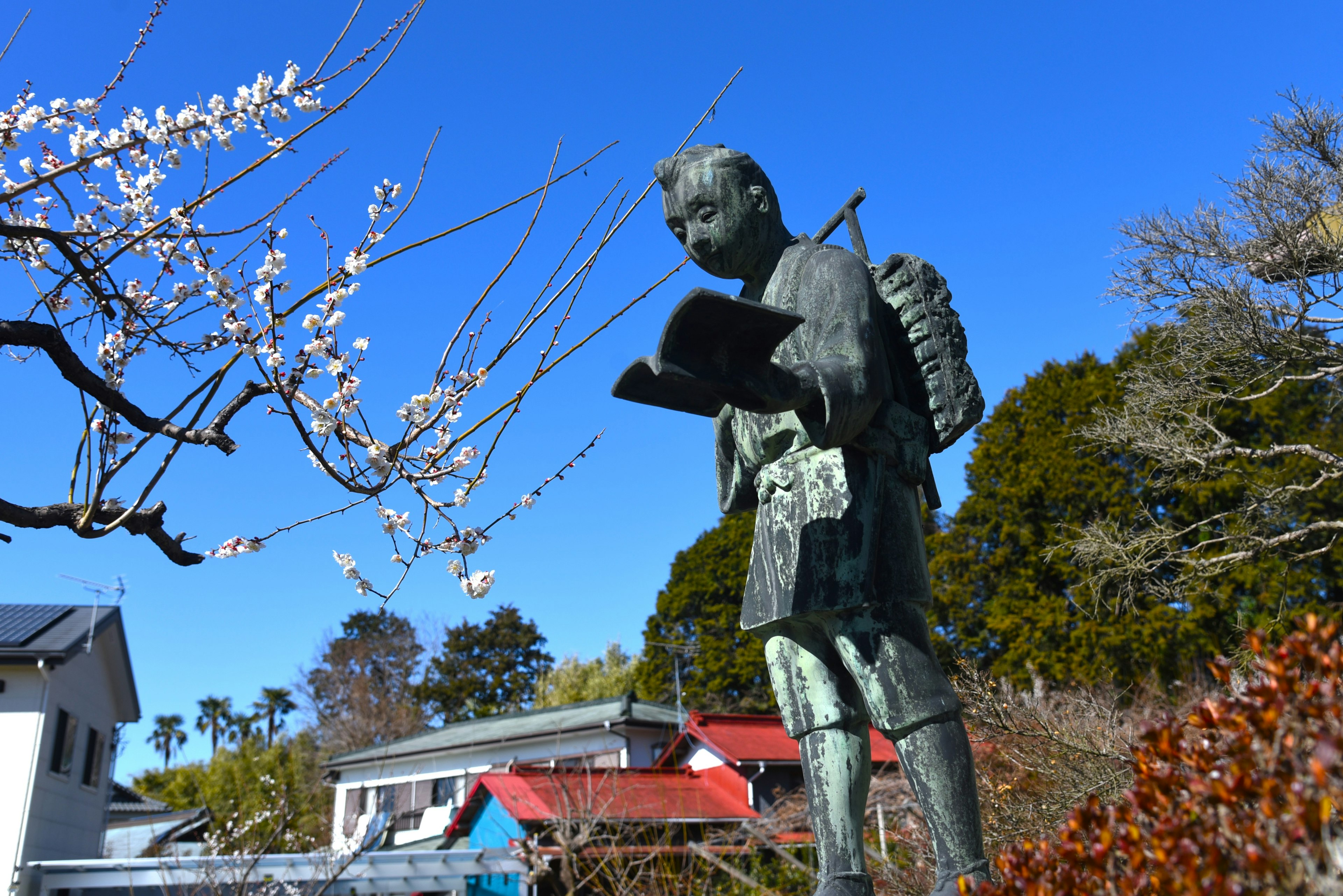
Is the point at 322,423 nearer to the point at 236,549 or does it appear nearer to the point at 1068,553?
the point at 236,549

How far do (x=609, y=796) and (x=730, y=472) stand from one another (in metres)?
11.5

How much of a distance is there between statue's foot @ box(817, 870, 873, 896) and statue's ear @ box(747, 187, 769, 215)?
6.75ft

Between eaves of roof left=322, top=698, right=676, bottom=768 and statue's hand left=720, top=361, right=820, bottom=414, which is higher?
eaves of roof left=322, top=698, right=676, bottom=768

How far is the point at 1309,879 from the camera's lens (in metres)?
1.23

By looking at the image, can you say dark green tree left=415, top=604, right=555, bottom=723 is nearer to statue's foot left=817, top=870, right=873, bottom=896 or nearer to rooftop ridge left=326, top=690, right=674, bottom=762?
rooftop ridge left=326, top=690, right=674, bottom=762

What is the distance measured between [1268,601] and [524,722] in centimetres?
1802

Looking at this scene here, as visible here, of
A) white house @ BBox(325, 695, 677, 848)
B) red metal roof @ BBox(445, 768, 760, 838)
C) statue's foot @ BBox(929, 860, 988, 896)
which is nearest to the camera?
statue's foot @ BBox(929, 860, 988, 896)

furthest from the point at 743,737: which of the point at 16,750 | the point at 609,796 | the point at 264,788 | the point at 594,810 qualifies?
the point at 264,788

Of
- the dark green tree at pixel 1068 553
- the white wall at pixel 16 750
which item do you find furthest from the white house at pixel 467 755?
the dark green tree at pixel 1068 553

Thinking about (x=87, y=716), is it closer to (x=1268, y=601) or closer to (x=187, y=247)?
(x=187, y=247)

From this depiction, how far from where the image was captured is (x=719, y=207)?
3094 mm

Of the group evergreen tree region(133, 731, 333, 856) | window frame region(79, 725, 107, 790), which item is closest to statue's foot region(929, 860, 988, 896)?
window frame region(79, 725, 107, 790)

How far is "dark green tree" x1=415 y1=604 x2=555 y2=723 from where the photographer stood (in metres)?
39.7

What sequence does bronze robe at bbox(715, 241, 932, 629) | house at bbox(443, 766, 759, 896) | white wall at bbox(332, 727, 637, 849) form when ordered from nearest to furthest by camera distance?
bronze robe at bbox(715, 241, 932, 629), house at bbox(443, 766, 759, 896), white wall at bbox(332, 727, 637, 849)
